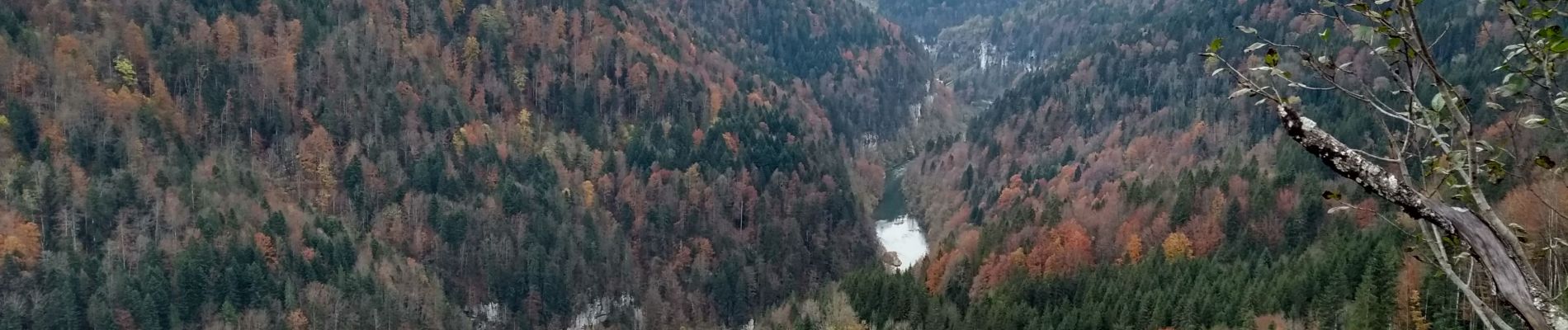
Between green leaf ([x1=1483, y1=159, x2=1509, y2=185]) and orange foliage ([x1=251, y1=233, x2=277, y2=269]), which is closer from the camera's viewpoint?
green leaf ([x1=1483, y1=159, x2=1509, y2=185])

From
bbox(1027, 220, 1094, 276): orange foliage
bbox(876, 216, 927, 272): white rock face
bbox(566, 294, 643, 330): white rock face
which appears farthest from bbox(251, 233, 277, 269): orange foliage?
bbox(1027, 220, 1094, 276): orange foliage

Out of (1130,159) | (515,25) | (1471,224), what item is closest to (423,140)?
(515,25)

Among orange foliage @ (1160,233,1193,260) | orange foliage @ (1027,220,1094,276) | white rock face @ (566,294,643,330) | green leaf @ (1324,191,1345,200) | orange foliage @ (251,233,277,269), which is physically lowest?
white rock face @ (566,294,643,330)

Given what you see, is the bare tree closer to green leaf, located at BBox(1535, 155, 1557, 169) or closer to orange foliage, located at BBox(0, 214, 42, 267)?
Answer: green leaf, located at BBox(1535, 155, 1557, 169)

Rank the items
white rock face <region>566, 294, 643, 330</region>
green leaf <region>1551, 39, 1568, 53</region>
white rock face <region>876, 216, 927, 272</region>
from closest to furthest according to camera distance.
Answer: green leaf <region>1551, 39, 1568, 53</region>
white rock face <region>566, 294, 643, 330</region>
white rock face <region>876, 216, 927, 272</region>

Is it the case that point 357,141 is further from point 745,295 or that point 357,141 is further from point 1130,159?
point 1130,159

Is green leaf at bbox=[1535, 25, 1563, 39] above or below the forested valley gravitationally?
above

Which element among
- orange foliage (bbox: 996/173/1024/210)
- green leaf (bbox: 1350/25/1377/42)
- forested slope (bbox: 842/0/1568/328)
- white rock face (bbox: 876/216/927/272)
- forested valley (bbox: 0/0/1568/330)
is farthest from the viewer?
orange foliage (bbox: 996/173/1024/210)

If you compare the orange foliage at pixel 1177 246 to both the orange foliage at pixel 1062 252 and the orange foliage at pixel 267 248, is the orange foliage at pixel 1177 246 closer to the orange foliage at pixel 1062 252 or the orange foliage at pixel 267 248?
the orange foliage at pixel 1062 252
